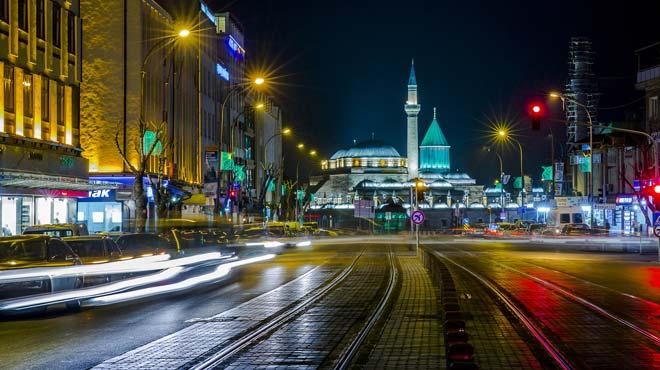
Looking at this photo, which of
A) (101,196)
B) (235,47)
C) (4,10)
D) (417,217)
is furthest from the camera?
(235,47)

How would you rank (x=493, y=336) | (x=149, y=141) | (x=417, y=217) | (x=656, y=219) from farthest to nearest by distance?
1. (x=149, y=141)
2. (x=417, y=217)
3. (x=656, y=219)
4. (x=493, y=336)

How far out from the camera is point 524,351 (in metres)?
11.9

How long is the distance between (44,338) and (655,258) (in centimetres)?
3141

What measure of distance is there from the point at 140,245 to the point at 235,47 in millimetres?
65552

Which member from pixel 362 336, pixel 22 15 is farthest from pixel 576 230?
pixel 362 336

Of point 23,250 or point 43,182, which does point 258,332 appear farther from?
point 43,182

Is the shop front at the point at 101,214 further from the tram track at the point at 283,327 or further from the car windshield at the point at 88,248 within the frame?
the tram track at the point at 283,327

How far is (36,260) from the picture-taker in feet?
58.6

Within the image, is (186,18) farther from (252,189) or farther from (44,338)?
(44,338)

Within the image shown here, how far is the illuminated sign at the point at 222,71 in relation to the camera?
76.3 meters

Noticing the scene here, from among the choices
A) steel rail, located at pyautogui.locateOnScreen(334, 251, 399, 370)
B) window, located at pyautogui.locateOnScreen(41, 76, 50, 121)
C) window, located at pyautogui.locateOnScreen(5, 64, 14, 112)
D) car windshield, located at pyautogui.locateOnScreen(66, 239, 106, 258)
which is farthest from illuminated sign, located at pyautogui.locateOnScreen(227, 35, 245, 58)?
steel rail, located at pyautogui.locateOnScreen(334, 251, 399, 370)

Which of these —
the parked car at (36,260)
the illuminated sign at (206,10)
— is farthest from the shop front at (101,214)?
the parked car at (36,260)

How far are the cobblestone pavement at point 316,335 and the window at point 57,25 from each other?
21648 mm

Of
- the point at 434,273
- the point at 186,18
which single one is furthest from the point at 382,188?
the point at 434,273
